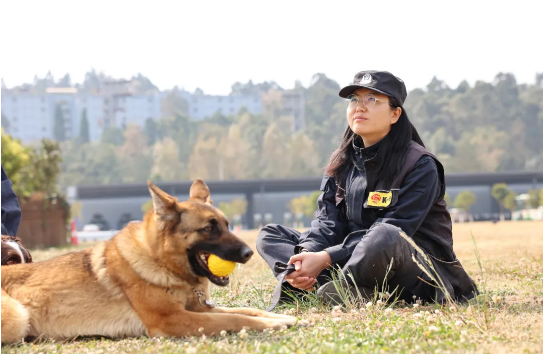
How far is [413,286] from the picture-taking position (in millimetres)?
5906

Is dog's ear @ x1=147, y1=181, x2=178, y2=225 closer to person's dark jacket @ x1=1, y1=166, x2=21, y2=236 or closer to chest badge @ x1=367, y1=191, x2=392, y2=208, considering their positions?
chest badge @ x1=367, y1=191, x2=392, y2=208

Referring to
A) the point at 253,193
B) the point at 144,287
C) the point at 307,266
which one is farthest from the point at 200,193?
the point at 253,193

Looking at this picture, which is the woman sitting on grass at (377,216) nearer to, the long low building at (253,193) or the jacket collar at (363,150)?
the jacket collar at (363,150)

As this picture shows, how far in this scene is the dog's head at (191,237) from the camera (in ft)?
15.9

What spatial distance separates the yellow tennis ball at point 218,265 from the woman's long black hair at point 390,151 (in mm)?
1664

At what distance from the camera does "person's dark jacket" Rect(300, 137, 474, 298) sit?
5758 mm

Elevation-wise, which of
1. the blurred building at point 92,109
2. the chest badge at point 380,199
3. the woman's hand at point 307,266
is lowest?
the woman's hand at point 307,266

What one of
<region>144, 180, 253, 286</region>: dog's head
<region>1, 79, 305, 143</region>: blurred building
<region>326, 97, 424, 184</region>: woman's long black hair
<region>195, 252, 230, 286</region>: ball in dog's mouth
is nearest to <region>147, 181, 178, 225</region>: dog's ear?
<region>144, 180, 253, 286</region>: dog's head

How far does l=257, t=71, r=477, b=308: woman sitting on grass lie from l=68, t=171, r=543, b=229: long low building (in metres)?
72.5

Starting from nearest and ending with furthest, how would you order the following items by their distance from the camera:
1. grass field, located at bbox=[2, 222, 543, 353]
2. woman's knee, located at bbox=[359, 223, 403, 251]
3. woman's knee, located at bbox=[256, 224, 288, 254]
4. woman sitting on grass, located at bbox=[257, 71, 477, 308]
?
grass field, located at bbox=[2, 222, 543, 353], woman's knee, located at bbox=[359, 223, 403, 251], woman sitting on grass, located at bbox=[257, 71, 477, 308], woman's knee, located at bbox=[256, 224, 288, 254]

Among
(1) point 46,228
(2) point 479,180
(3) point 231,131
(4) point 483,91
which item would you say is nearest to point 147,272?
(1) point 46,228

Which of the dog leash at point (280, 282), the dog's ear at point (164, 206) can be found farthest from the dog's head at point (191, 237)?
the dog leash at point (280, 282)

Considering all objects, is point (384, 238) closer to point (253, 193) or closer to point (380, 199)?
point (380, 199)

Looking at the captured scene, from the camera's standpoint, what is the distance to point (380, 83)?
5.98 metres
